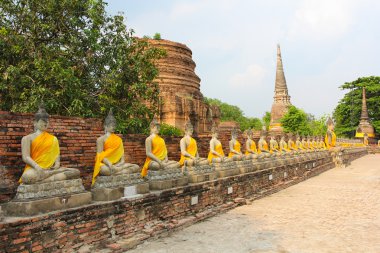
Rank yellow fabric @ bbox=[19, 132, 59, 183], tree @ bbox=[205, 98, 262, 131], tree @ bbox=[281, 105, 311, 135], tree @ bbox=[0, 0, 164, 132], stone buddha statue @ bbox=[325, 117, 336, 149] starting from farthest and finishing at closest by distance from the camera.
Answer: tree @ bbox=[205, 98, 262, 131] < tree @ bbox=[281, 105, 311, 135] < stone buddha statue @ bbox=[325, 117, 336, 149] < tree @ bbox=[0, 0, 164, 132] < yellow fabric @ bbox=[19, 132, 59, 183]

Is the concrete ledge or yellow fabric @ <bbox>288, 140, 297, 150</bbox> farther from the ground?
yellow fabric @ <bbox>288, 140, 297, 150</bbox>

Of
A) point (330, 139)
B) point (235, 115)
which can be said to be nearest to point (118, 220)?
point (330, 139)

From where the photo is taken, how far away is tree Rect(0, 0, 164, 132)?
959 cm

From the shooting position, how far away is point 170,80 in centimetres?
2233

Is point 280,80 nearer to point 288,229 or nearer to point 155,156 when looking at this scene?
point 288,229

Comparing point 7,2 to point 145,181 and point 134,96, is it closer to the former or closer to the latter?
point 134,96

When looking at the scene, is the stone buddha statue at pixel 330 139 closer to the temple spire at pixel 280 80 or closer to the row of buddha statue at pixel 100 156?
the row of buddha statue at pixel 100 156

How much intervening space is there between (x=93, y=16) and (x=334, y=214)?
8756mm

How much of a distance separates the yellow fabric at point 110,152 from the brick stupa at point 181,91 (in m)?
13.4

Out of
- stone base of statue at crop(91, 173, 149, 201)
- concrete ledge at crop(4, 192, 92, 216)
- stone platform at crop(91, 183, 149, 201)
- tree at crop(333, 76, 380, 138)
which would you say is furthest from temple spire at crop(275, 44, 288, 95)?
concrete ledge at crop(4, 192, 92, 216)

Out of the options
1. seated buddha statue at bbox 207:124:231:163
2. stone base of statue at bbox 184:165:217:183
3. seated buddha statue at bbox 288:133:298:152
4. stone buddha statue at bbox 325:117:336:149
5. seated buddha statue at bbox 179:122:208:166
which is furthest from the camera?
stone buddha statue at bbox 325:117:336:149

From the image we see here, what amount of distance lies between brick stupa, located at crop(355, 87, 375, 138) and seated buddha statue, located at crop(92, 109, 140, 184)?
45895 mm

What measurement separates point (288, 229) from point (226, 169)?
278cm

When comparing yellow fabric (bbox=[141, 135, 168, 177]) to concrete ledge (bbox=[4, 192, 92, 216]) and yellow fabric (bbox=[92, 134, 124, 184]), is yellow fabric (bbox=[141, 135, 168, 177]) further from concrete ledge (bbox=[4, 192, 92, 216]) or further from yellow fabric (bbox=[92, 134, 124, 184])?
concrete ledge (bbox=[4, 192, 92, 216])
